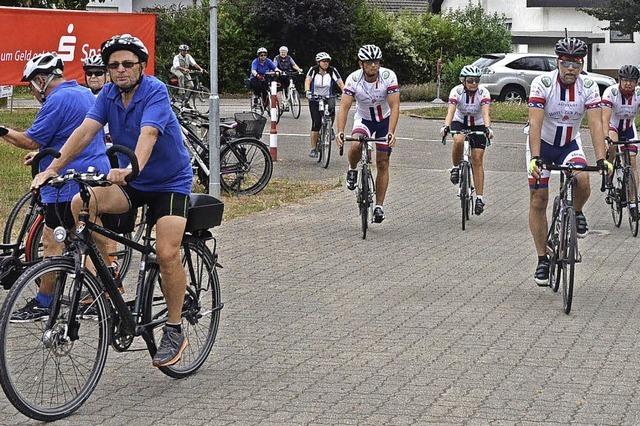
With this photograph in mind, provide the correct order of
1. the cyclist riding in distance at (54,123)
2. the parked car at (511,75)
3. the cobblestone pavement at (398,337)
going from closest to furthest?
1. the cobblestone pavement at (398,337)
2. the cyclist riding in distance at (54,123)
3. the parked car at (511,75)

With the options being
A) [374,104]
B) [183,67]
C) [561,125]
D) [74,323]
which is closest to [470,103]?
[374,104]

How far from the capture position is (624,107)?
46.8ft

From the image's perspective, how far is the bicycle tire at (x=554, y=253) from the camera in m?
9.93

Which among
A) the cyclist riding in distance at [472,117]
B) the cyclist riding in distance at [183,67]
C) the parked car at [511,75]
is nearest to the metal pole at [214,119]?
the cyclist riding in distance at [472,117]

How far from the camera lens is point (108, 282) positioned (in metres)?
6.54

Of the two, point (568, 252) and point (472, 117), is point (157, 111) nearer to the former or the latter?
point (568, 252)

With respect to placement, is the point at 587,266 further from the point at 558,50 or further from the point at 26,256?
the point at 26,256

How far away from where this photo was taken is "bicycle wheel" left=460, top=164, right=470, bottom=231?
1387 cm

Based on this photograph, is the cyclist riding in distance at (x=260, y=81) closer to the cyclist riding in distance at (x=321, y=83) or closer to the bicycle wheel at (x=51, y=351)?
the cyclist riding in distance at (x=321, y=83)

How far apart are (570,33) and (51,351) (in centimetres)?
5432

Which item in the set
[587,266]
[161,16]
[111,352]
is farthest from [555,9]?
[111,352]

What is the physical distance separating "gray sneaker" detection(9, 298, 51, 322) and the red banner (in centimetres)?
1189

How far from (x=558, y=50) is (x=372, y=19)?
4228 cm

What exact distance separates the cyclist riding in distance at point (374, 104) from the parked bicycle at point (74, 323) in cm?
658
